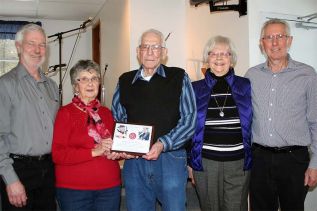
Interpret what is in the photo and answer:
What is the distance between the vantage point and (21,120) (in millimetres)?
1952

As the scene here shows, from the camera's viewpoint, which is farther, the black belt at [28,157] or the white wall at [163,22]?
the white wall at [163,22]

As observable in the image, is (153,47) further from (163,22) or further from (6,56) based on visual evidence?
(6,56)

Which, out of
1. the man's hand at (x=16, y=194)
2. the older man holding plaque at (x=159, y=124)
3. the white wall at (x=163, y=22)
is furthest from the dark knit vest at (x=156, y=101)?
the white wall at (x=163, y=22)

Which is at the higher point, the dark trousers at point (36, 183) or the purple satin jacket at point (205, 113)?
the purple satin jacket at point (205, 113)

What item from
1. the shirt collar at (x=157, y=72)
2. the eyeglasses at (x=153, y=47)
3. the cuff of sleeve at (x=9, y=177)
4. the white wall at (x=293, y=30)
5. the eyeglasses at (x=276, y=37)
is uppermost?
the white wall at (x=293, y=30)

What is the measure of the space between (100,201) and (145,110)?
0.58 m

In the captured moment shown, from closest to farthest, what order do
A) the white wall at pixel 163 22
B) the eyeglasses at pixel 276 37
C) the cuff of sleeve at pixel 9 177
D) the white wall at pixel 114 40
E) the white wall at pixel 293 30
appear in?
the cuff of sleeve at pixel 9 177, the eyeglasses at pixel 276 37, the white wall at pixel 293 30, the white wall at pixel 163 22, the white wall at pixel 114 40

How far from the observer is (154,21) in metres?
4.70

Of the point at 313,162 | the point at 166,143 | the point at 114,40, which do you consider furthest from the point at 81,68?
the point at 114,40

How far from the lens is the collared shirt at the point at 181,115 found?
1.92 meters

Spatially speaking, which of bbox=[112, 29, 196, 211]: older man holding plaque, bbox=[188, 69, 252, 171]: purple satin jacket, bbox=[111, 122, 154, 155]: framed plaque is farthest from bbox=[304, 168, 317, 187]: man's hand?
bbox=[111, 122, 154, 155]: framed plaque

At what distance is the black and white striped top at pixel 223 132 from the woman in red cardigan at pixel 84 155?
59cm

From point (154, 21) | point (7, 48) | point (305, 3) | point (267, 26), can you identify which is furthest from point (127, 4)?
point (7, 48)

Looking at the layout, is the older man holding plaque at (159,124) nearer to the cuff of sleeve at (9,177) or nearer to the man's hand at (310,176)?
the cuff of sleeve at (9,177)
